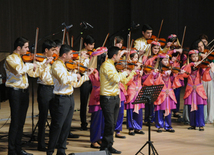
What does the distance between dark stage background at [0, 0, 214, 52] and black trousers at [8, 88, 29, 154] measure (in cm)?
731

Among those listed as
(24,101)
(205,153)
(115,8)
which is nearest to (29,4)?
(115,8)

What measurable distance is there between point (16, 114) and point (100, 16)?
9.52m

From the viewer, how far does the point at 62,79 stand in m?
3.59

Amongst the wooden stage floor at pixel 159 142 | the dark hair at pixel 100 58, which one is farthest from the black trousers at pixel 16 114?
the dark hair at pixel 100 58

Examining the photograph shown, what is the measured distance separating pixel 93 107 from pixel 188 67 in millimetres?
2062

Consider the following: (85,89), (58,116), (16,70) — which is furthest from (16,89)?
(85,89)

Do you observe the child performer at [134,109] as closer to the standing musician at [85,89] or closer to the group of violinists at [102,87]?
the group of violinists at [102,87]

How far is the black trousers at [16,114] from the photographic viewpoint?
3.85m

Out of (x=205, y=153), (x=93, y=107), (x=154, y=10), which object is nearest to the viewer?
(x=205, y=153)

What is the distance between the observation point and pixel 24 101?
3.93 metres

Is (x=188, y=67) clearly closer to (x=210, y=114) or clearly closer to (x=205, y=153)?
(x=210, y=114)

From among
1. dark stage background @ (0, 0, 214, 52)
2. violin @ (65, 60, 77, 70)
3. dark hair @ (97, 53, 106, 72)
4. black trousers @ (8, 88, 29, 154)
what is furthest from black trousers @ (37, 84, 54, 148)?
dark stage background @ (0, 0, 214, 52)

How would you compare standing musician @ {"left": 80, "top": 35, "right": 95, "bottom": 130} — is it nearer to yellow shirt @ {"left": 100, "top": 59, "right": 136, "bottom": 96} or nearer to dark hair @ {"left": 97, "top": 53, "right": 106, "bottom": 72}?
dark hair @ {"left": 97, "top": 53, "right": 106, "bottom": 72}

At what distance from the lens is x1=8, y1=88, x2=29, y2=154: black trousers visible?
12.6ft
